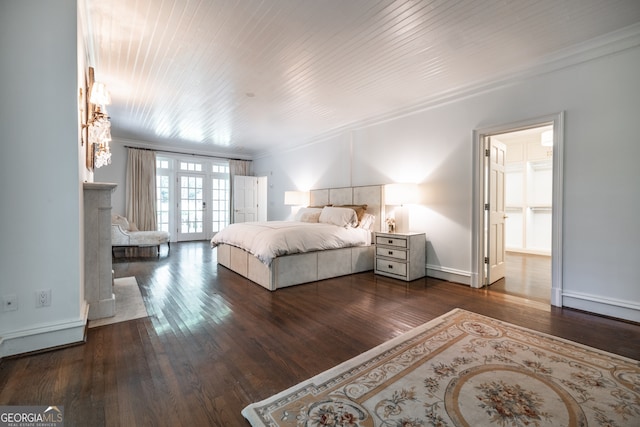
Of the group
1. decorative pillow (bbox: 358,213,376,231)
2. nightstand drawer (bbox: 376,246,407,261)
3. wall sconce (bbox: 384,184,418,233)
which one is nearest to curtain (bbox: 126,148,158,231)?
decorative pillow (bbox: 358,213,376,231)

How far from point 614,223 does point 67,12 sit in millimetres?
4859

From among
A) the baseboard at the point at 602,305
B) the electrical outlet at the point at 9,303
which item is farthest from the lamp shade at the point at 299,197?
the electrical outlet at the point at 9,303

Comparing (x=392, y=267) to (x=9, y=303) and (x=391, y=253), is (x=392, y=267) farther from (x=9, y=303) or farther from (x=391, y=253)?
(x=9, y=303)

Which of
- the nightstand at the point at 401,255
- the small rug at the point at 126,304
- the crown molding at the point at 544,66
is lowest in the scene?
the small rug at the point at 126,304

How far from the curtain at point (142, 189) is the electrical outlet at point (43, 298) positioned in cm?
543

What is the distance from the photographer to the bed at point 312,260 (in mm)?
3516

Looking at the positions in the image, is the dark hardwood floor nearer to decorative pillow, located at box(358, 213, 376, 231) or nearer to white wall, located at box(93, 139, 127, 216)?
decorative pillow, located at box(358, 213, 376, 231)

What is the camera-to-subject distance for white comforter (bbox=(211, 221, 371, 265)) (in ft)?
11.4

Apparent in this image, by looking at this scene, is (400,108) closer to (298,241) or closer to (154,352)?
(298,241)

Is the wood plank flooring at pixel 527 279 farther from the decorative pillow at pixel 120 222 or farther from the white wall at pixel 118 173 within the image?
the white wall at pixel 118 173

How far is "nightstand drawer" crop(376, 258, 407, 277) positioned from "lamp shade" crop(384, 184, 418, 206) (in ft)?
2.87

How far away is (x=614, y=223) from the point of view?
261 centimetres

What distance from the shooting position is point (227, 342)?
212 cm

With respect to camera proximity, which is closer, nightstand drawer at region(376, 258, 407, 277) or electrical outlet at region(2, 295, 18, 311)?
electrical outlet at region(2, 295, 18, 311)
